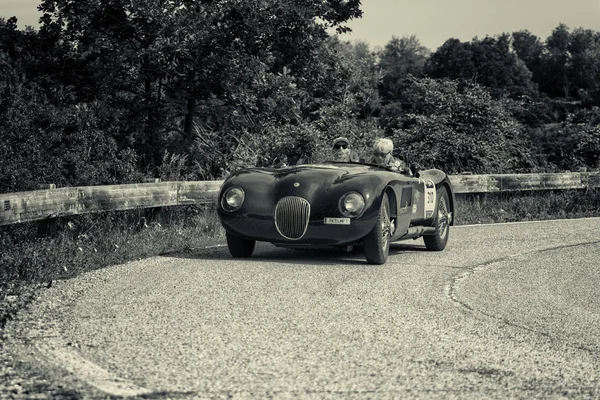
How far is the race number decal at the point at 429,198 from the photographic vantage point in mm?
11617

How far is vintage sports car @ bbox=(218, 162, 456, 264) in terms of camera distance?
9.91m

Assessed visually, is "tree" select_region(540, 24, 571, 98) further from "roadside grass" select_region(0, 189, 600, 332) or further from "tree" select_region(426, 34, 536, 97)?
"roadside grass" select_region(0, 189, 600, 332)

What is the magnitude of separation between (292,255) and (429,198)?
202cm

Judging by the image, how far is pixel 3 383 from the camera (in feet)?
15.4

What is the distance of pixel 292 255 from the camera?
35.9ft

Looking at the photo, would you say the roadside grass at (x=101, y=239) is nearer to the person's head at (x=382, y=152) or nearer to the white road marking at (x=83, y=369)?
the white road marking at (x=83, y=369)

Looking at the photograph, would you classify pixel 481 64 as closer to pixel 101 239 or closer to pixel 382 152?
pixel 382 152

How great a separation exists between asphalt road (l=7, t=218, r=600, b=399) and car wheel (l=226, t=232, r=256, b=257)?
0.25 m

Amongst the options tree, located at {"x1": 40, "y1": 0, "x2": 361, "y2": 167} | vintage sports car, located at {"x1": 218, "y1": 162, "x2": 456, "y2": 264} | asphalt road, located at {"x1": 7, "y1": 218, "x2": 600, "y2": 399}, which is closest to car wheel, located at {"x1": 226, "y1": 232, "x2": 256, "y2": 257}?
vintage sports car, located at {"x1": 218, "y1": 162, "x2": 456, "y2": 264}

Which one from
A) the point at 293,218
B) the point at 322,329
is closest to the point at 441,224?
the point at 293,218

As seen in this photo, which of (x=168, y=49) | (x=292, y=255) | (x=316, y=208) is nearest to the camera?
(x=316, y=208)

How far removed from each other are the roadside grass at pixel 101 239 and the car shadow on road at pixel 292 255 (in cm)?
37

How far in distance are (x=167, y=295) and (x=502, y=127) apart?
18.4 metres

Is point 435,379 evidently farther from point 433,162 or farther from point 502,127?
point 502,127
